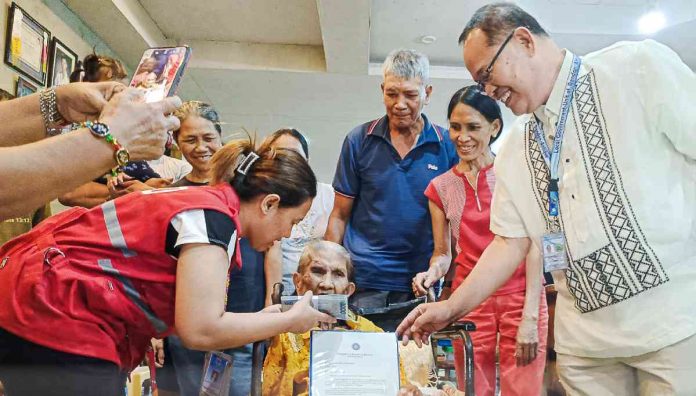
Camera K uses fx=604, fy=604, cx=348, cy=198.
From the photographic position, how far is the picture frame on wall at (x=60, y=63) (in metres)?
3.79

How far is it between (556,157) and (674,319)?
1.41ft

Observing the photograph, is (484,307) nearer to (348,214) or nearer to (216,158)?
(348,214)

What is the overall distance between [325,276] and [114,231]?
3.33ft

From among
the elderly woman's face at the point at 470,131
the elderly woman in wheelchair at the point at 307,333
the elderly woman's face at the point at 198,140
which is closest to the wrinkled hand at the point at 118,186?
the elderly woman's face at the point at 198,140

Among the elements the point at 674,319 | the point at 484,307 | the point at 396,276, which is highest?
the point at 396,276

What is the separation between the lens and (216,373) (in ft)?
4.78

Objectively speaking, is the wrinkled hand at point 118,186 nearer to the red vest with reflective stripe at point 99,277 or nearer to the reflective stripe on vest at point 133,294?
the red vest with reflective stripe at point 99,277

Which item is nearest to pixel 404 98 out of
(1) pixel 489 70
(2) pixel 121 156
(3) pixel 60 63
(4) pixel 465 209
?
(4) pixel 465 209

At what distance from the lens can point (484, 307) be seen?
1982mm

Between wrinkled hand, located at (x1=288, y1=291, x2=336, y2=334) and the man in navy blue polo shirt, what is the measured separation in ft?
2.36

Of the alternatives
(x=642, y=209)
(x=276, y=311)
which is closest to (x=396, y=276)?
(x=276, y=311)

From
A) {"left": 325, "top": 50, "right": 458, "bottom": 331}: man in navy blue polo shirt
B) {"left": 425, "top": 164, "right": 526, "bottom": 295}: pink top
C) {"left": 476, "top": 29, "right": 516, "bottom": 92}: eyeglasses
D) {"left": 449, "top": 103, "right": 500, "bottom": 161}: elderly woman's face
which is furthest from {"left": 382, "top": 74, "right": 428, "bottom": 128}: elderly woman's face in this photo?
{"left": 476, "top": 29, "right": 516, "bottom": 92}: eyeglasses

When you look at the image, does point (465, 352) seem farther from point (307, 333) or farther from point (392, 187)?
point (392, 187)

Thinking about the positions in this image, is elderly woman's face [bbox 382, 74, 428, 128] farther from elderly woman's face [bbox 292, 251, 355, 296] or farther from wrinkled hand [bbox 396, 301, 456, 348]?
wrinkled hand [bbox 396, 301, 456, 348]
